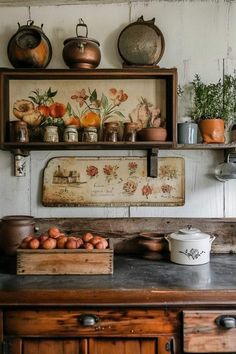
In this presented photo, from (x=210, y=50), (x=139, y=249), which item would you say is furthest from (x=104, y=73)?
(x=139, y=249)

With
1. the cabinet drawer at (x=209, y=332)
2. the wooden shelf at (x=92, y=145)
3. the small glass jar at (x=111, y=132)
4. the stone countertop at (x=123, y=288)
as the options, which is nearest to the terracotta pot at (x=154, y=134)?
the wooden shelf at (x=92, y=145)

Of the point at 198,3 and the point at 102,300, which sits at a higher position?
the point at 198,3

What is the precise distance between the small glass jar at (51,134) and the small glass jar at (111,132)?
11.4 inches

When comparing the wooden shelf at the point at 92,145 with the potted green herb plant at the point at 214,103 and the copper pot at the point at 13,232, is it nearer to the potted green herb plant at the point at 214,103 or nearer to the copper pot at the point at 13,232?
the potted green herb plant at the point at 214,103

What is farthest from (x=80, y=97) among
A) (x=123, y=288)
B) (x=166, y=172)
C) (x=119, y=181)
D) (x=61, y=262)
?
(x=123, y=288)

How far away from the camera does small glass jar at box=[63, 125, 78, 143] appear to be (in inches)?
85.3

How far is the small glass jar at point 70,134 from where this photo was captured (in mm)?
2166

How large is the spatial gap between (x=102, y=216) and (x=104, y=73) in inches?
34.8

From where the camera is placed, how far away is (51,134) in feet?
7.16

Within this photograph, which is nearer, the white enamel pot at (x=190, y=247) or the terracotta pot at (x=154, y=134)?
the white enamel pot at (x=190, y=247)

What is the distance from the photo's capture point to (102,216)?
239 centimetres

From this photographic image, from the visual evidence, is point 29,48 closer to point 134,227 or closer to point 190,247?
point 134,227

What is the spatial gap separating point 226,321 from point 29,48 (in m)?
1.83

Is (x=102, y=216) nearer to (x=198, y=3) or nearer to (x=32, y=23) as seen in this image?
(x=32, y=23)
